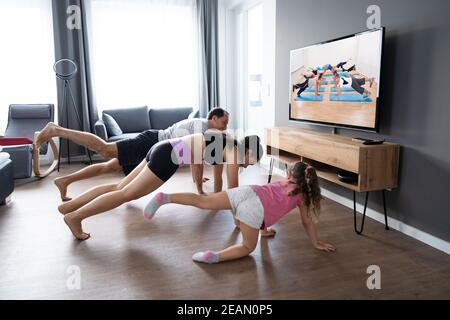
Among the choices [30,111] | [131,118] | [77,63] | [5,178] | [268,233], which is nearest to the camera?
[268,233]

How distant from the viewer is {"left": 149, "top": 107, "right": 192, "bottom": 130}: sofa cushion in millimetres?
5730

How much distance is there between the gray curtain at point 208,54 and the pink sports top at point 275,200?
→ 3836 millimetres

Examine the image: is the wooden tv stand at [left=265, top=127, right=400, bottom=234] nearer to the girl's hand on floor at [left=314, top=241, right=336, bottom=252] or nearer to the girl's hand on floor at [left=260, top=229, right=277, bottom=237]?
the girl's hand on floor at [left=314, top=241, right=336, bottom=252]

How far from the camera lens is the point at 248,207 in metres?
2.29

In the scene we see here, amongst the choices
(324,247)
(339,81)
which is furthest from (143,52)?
(324,247)

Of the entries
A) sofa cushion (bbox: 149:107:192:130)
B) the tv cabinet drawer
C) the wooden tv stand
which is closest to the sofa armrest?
sofa cushion (bbox: 149:107:192:130)

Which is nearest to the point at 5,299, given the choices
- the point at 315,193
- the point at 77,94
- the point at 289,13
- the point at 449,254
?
the point at 315,193

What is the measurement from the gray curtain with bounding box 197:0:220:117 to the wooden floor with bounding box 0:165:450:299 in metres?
3.21

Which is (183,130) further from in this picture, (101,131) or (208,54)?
(208,54)

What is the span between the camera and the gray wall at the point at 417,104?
93.7 inches

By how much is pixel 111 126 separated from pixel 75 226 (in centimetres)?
275

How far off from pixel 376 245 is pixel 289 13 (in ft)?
8.96

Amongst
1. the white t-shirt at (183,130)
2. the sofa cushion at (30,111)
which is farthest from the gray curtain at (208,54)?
the white t-shirt at (183,130)
